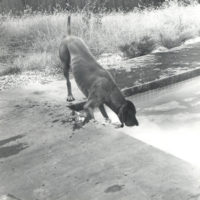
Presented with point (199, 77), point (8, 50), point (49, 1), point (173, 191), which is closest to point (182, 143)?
point (173, 191)

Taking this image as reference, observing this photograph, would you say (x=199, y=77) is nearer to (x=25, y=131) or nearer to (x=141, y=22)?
(x=25, y=131)

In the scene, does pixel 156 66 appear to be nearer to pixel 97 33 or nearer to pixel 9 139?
pixel 97 33

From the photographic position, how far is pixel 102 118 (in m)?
6.02

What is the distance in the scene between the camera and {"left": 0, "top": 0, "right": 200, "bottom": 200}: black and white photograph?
142 inches

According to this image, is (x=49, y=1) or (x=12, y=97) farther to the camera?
(x=49, y=1)

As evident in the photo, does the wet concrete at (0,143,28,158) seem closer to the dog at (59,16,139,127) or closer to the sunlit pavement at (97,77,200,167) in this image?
the dog at (59,16,139,127)

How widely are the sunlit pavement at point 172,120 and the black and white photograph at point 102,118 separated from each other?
1 cm

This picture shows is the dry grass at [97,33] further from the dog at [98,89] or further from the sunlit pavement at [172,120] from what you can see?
the dog at [98,89]

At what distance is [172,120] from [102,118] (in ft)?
3.42

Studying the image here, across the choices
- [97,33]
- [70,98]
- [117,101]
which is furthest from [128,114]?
[97,33]

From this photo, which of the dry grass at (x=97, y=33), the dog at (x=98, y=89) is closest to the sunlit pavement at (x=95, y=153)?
the dog at (x=98, y=89)

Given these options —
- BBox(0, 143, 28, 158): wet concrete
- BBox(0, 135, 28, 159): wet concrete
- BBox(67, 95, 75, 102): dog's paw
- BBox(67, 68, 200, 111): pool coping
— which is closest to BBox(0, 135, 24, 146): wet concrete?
BBox(0, 135, 28, 159): wet concrete

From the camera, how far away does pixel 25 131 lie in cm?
513

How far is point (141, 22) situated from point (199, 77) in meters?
5.41
